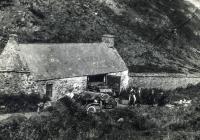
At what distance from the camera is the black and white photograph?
20344mm

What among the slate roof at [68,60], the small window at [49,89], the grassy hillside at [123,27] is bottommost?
the small window at [49,89]

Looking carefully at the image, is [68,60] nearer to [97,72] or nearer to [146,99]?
[97,72]

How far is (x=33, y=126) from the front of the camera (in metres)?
19.3

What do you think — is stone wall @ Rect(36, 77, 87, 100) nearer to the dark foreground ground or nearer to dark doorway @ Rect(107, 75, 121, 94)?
the dark foreground ground

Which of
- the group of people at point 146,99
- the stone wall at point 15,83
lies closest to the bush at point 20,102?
the stone wall at point 15,83

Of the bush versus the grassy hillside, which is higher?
the grassy hillside

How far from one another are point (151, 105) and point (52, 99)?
866 cm

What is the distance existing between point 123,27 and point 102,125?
130ft

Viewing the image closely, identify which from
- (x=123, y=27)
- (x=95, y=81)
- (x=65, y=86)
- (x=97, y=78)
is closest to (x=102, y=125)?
(x=65, y=86)

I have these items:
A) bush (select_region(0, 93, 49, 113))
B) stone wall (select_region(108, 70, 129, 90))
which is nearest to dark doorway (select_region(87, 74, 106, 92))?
stone wall (select_region(108, 70, 129, 90))

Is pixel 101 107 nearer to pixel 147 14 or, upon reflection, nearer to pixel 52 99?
pixel 52 99

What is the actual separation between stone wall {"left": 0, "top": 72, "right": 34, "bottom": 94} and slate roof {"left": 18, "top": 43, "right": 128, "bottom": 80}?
0.76 metres

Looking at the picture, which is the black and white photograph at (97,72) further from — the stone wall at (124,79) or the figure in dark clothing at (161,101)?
the stone wall at (124,79)

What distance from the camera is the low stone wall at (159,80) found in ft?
125
